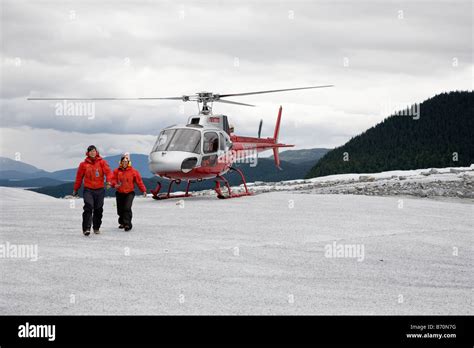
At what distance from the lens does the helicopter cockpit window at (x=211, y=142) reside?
64.1ft

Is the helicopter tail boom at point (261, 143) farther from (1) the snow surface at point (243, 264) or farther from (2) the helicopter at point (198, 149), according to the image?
(1) the snow surface at point (243, 264)

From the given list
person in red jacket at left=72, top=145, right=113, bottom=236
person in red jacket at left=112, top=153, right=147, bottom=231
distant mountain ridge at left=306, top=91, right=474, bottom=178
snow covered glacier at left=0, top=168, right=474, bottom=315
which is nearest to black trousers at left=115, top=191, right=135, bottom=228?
person in red jacket at left=112, top=153, right=147, bottom=231

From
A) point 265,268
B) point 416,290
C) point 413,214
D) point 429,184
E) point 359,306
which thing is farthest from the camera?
point 429,184

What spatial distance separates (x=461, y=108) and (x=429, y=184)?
381 ft

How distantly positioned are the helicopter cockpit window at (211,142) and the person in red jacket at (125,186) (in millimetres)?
5984

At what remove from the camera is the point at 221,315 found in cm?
711

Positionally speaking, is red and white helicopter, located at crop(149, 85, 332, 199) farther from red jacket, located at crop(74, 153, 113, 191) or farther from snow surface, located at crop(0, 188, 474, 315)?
red jacket, located at crop(74, 153, 113, 191)

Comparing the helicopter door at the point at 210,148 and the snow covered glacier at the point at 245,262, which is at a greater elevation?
the helicopter door at the point at 210,148

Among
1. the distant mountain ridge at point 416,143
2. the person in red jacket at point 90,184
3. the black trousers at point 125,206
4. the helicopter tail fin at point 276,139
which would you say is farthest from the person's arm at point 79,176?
the distant mountain ridge at point 416,143

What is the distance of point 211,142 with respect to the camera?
19812mm
